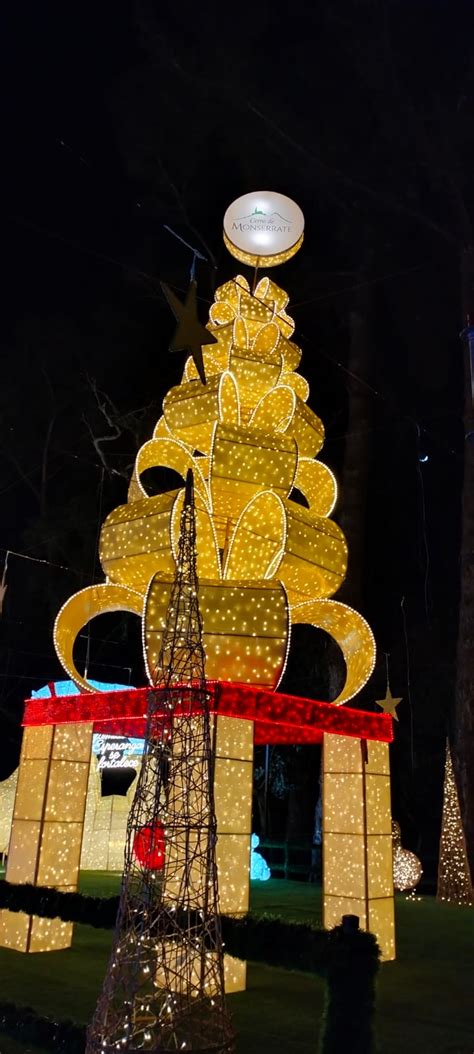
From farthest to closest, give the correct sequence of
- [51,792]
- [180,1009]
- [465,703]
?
1. [465,703]
2. [51,792]
3. [180,1009]

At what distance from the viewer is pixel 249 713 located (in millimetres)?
6188

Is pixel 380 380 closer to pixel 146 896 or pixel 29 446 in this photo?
pixel 29 446

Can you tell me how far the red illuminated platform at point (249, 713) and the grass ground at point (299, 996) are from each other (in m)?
1.99

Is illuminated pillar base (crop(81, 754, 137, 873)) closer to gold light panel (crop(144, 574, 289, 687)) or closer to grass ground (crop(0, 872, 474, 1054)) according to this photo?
grass ground (crop(0, 872, 474, 1054))

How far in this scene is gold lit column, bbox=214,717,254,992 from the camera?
5.85 meters

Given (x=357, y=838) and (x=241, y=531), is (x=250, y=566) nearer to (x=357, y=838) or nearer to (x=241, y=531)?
(x=241, y=531)

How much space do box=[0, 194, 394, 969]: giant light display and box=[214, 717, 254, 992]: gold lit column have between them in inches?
0.5

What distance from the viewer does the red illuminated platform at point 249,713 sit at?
6.15 metres

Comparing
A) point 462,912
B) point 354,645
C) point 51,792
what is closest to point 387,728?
point 354,645

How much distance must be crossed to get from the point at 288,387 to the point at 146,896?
16.7 feet

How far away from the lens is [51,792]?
24.5 feet

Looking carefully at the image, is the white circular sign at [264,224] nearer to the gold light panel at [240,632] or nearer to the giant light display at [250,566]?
the giant light display at [250,566]

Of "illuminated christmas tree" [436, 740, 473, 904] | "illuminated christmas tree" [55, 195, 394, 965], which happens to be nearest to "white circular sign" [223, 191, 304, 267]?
"illuminated christmas tree" [55, 195, 394, 965]

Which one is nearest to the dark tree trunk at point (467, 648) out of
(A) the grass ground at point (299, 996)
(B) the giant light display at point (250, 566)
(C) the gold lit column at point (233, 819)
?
(A) the grass ground at point (299, 996)
